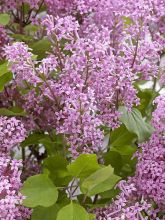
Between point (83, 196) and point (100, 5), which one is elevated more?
point (100, 5)

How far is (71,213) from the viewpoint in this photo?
73 cm

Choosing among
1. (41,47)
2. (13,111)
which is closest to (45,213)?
(13,111)

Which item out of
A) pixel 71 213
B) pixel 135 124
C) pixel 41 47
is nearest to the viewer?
pixel 71 213

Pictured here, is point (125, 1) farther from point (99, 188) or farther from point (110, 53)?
point (99, 188)

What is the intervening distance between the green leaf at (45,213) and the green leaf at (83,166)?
6cm

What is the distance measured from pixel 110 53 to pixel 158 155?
154 mm

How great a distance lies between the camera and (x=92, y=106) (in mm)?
756

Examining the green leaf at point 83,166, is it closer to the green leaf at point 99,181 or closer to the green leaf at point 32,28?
the green leaf at point 99,181

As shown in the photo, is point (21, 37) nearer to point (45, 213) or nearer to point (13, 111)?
point (13, 111)

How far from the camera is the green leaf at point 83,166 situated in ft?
2.41

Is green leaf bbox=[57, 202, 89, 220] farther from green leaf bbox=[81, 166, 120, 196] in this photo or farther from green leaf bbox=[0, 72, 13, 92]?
green leaf bbox=[0, 72, 13, 92]

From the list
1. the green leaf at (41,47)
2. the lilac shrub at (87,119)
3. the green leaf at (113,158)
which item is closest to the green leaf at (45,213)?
the lilac shrub at (87,119)

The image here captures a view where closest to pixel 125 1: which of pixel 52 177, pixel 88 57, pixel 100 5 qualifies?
pixel 100 5

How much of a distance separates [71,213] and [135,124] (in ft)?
0.64
